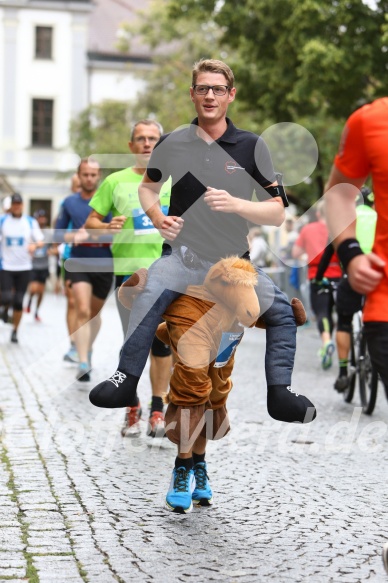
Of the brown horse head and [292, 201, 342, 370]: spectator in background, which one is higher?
the brown horse head

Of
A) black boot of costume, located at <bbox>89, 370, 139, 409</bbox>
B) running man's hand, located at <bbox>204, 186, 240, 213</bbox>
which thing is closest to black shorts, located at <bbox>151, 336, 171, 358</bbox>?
Answer: black boot of costume, located at <bbox>89, 370, 139, 409</bbox>

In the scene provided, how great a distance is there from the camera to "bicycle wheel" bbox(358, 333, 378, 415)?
9862 mm

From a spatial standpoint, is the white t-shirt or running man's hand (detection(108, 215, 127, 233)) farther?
the white t-shirt

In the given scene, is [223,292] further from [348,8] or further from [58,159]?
[58,159]

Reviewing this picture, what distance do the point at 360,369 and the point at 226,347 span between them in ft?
16.5

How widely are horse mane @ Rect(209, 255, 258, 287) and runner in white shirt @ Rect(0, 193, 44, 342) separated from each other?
38.0ft

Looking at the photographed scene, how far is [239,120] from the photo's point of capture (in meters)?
38.1

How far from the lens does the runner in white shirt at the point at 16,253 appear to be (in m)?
17.2

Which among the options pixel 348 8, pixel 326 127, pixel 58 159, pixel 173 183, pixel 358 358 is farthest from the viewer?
pixel 58 159

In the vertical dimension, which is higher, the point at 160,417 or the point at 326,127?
the point at 326,127

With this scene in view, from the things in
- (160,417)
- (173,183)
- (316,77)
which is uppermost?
(316,77)

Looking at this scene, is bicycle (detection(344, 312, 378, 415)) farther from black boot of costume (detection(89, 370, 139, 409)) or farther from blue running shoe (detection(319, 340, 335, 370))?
black boot of costume (detection(89, 370, 139, 409))

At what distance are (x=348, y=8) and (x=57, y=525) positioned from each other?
1699cm

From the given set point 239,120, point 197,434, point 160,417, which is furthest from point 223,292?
point 239,120
